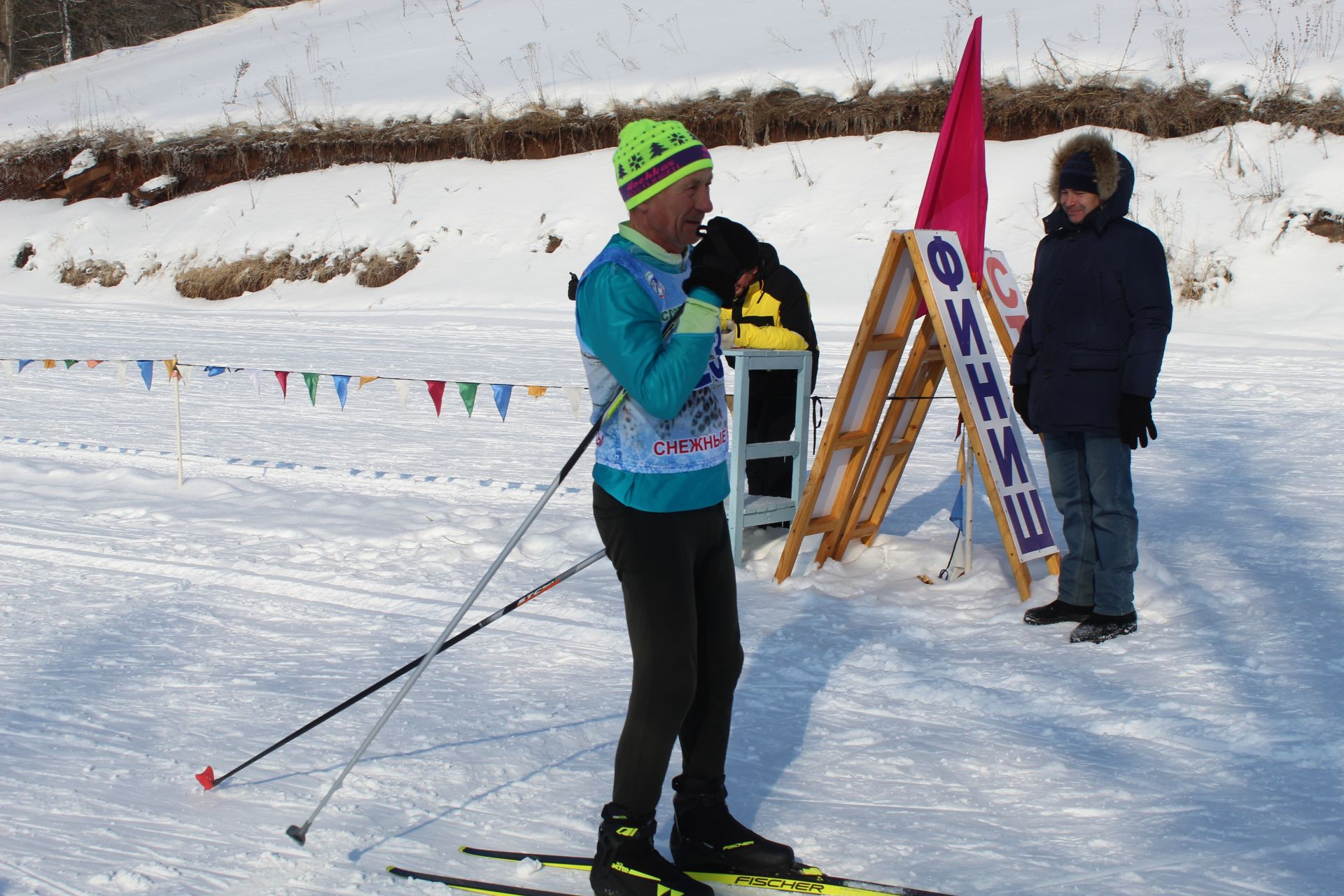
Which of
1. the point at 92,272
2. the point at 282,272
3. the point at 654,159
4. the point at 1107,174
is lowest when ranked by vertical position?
the point at 92,272

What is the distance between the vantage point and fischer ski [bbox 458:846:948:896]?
264 cm

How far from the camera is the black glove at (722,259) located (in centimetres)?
249

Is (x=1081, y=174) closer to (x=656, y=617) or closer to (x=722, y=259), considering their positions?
(x=722, y=259)

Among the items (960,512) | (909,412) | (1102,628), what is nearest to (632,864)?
(1102,628)

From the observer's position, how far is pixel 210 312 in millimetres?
18734

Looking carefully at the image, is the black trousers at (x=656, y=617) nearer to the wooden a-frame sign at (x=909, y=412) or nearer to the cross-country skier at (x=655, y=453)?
the cross-country skier at (x=655, y=453)

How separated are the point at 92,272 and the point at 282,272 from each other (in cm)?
479

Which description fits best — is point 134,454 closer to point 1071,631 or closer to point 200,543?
point 200,543

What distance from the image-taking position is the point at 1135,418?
423 cm

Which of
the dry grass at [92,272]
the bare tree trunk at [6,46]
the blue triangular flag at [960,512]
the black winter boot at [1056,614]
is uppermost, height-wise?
the bare tree trunk at [6,46]

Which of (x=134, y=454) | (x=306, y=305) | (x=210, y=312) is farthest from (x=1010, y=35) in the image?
(x=134, y=454)

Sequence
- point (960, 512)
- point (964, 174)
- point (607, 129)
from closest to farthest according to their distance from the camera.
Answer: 1. point (964, 174)
2. point (960, 512)
3. point (607, 129)

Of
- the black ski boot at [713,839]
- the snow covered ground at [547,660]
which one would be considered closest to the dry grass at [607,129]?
the snow covered ground at [547,660]

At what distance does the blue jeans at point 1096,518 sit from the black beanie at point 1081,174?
3.04 feet
